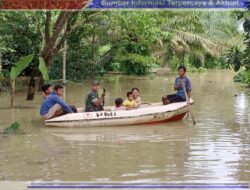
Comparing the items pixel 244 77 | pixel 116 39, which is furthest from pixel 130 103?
pixel 116 39

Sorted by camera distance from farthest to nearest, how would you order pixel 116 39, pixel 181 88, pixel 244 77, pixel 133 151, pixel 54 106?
pixel 116 39 → pixel 181 88 → pixel 54 106 → pixel 244 77 → pixel 133 151

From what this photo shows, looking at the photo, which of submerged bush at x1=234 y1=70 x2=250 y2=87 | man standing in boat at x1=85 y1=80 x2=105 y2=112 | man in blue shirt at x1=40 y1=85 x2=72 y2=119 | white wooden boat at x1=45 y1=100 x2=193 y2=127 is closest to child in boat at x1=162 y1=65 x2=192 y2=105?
white wooden boat at x1=45 y1=100 x2=193 y2=127

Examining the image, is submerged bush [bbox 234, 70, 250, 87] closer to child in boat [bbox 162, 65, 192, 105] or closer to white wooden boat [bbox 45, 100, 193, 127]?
child in boat [bbox 162, 65, 192, 105]

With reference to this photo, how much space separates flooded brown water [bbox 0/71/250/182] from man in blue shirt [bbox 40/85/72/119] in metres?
0.36

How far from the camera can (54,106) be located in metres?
11.3

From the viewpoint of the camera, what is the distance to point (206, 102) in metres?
17.1

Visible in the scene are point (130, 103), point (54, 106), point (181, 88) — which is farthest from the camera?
point (181, 88)

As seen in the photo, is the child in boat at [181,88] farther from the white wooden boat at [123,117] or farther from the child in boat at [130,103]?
the child in boat at [130,103]

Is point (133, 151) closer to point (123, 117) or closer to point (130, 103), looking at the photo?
point (123, 117)

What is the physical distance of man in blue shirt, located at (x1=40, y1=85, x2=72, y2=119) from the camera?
11.3m

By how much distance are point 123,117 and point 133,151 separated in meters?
2.83

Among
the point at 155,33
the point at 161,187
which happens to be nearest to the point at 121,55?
the point at 155,33

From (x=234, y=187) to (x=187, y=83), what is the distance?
7.07m

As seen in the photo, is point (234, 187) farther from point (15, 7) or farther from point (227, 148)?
point (15, 7)
